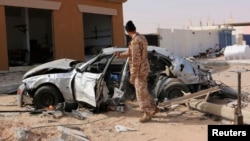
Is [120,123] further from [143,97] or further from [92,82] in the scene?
[92,82]

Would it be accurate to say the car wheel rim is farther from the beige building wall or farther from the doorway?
the doorway

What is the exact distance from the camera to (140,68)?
25.5 ft

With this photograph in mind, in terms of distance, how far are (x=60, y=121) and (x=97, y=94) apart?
1.04 meters

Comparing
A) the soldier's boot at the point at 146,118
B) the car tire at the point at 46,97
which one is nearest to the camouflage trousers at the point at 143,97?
the soldier's boot at the point at 146,118

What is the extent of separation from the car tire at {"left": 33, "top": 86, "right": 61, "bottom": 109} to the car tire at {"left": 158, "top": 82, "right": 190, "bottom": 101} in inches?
98.7

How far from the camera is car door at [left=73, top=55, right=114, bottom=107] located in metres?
8.39

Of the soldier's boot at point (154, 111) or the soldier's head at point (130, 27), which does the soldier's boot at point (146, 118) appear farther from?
the soldier's head at point (130, 27)

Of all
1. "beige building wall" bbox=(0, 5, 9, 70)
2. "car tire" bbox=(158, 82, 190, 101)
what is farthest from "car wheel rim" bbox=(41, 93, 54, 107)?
"beige building wall" bbox=(0, 5, 9, 70)

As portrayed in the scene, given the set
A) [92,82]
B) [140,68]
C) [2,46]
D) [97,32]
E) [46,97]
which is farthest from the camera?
[97,32]

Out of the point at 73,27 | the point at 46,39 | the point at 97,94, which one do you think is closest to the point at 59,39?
the point at 73,27

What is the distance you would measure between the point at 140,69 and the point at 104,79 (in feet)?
5.31

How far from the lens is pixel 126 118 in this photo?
8109mm

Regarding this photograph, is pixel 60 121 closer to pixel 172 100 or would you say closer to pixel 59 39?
pixel 172 100

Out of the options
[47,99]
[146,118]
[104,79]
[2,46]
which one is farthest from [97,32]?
[146,118]
